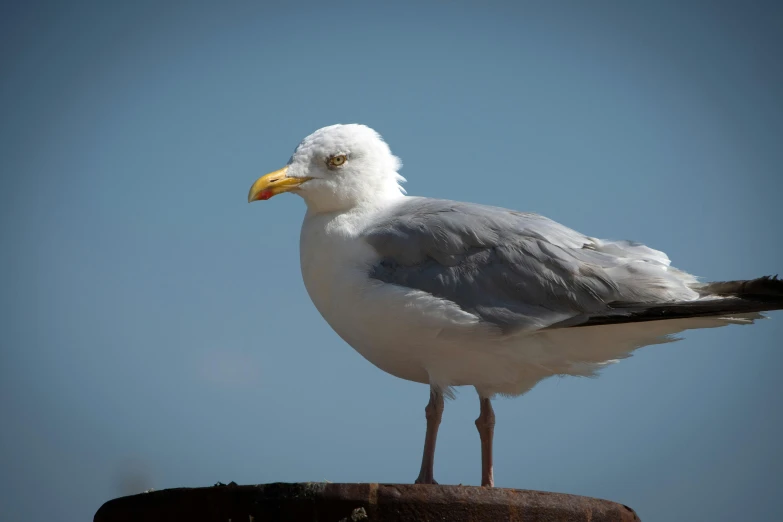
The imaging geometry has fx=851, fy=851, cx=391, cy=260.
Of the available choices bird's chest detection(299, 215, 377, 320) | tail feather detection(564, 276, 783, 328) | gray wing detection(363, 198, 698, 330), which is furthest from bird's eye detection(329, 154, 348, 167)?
tail feather detection(564, 276, 783, 328)

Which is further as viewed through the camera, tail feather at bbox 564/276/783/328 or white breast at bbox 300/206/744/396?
white breast at bbox 300/206/744/396

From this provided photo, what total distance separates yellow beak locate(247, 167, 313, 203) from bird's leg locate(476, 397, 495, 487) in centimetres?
221

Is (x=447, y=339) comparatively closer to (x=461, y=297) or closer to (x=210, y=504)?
(x=461, y=297)

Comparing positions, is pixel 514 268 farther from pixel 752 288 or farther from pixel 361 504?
pixel 361 504

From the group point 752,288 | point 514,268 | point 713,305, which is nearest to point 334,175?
point 514,268

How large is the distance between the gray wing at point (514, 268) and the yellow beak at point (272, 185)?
2.69ft

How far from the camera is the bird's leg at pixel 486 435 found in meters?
6.29

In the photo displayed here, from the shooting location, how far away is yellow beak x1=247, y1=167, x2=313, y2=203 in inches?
257

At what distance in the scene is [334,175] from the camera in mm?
6730

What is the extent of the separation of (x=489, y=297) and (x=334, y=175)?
1702mm

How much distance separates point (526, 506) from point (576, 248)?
2.47 m

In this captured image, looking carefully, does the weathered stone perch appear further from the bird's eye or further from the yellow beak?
the bird's eye

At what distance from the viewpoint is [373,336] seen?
591 cm

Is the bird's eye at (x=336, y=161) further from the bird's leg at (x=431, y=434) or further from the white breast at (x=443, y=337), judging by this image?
the bird's leg at (x=431, y=434)
